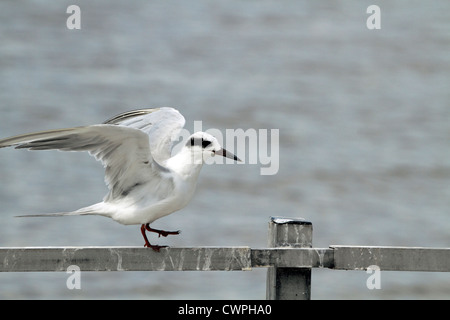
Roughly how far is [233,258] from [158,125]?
139 centimetres

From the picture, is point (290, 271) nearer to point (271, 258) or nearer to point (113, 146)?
point (271, 258)

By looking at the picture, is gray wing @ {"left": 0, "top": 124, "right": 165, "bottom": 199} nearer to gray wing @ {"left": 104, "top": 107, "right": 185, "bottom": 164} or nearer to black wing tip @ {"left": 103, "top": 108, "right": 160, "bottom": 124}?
gray wing @ {"left": 104, "top": 107, "right": 185, "bottom": 164}

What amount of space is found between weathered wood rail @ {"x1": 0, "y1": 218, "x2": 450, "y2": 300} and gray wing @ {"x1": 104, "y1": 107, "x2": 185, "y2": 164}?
99 cm

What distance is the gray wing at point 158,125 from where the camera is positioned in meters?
4.78

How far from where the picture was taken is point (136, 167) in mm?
4215

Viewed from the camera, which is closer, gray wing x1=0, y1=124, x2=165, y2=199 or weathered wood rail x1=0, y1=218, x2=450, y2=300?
weathered wood rail x1=0, y1=218, x2=450, y2=300

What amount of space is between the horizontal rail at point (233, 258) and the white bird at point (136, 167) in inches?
10.5

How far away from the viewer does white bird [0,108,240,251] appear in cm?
398

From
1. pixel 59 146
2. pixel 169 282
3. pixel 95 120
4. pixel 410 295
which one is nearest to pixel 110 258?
pixel 59 146

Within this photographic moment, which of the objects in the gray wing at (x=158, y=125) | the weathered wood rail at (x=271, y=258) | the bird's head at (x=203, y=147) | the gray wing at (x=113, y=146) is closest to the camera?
the weathered wood rail at (x=271, y=258)

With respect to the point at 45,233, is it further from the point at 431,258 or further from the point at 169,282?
the point at 431,258

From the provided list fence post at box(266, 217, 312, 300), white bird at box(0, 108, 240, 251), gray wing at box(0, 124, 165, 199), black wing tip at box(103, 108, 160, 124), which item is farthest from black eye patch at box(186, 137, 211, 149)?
black wing tip at box(103, 108, 160, 124)

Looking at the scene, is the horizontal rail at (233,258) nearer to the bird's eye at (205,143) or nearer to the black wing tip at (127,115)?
the bird's eye at (205,143)

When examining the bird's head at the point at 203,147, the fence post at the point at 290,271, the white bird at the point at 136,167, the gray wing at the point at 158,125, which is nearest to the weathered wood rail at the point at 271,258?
the fence post at the point at 290,271
